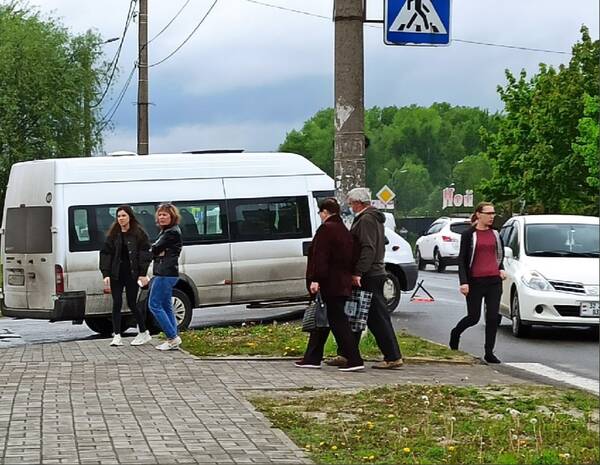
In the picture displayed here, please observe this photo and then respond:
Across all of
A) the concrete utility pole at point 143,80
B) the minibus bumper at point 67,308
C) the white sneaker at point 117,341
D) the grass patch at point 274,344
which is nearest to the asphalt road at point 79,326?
the minibus bumper at point 67,308

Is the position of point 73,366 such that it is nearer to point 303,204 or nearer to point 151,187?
point 151,187

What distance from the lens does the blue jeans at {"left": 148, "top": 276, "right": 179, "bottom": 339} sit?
47.3ft

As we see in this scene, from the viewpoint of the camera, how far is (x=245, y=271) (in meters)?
18.7

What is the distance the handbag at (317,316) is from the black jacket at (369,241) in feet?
1.48

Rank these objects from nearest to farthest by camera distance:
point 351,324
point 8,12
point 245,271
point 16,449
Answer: point 16,449
point 351,324
point 245,271
point 8,12

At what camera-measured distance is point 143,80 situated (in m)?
30.1

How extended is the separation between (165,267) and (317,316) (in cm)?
259

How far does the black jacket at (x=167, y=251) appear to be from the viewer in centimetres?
1445

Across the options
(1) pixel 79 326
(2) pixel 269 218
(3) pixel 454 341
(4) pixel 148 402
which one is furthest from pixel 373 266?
(1) pixel 79 326

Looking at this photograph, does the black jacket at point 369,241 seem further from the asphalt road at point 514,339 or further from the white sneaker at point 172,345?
the white sneaker at point 172,345

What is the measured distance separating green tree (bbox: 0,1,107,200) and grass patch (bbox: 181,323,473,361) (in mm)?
38198

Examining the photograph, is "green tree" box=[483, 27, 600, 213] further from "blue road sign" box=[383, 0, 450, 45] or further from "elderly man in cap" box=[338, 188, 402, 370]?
"elderly man in cap" box=[338, 188, 402, 370]

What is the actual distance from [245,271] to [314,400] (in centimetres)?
848

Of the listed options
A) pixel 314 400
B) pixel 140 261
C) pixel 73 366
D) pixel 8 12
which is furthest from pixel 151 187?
pixel 8 12
